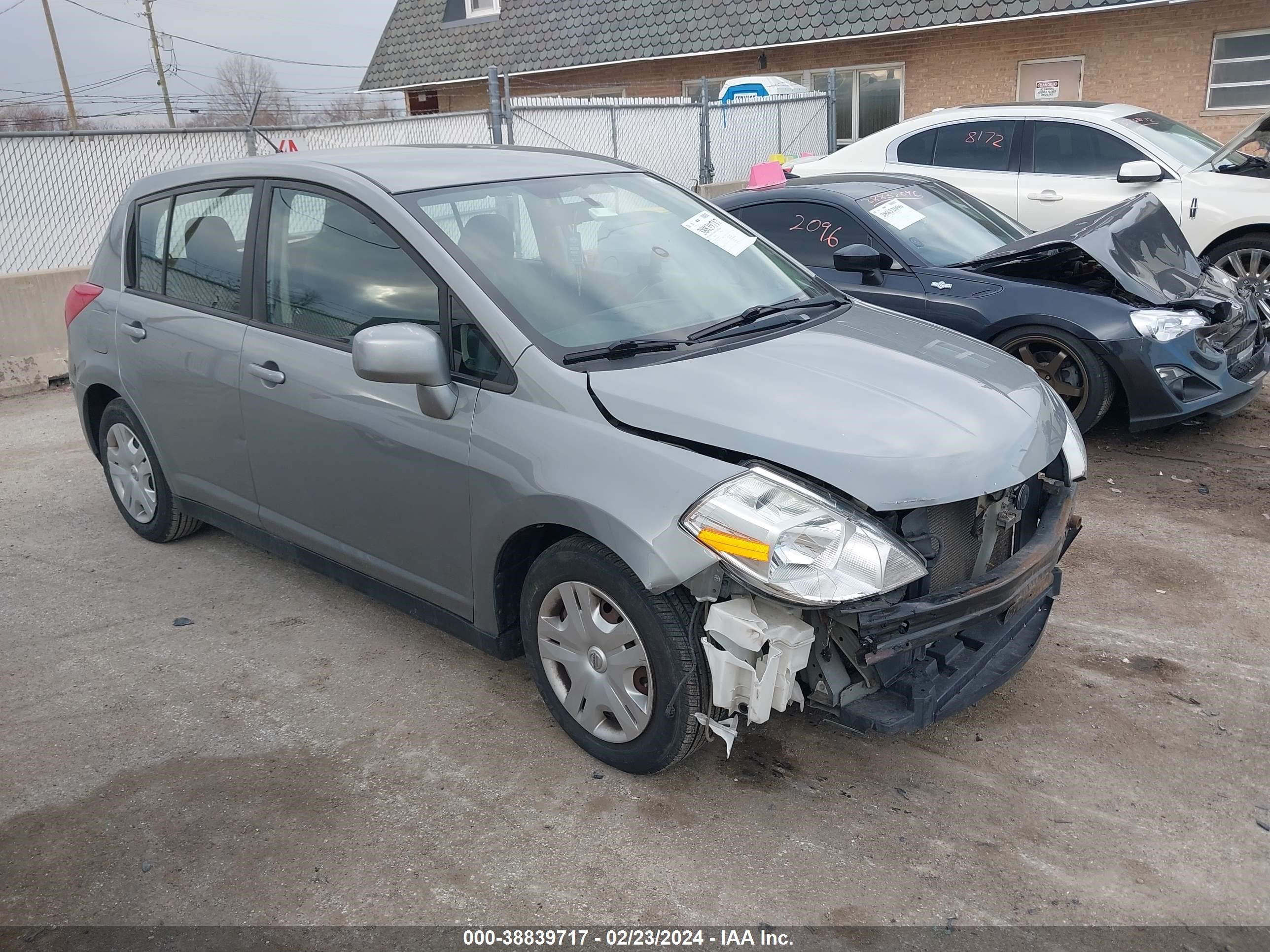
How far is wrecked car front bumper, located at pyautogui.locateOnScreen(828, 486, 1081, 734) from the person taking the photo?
270 centimetres

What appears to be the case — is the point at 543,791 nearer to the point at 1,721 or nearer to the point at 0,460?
the point at 1,721

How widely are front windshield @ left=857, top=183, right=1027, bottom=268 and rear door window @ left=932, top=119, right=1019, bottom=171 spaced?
219 cm

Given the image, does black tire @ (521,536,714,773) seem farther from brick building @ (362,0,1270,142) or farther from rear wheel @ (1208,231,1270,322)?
brick building @ (362,0,1270,142)

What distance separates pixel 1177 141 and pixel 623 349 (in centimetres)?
762

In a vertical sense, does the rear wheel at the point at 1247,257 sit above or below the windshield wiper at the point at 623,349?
below

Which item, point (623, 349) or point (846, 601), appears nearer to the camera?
point (846, 601)

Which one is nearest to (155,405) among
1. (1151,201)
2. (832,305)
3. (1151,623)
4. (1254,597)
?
(832,305)

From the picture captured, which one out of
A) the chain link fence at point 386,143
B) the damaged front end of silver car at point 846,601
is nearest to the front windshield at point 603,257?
the damaged front end of silver car at point 846,601

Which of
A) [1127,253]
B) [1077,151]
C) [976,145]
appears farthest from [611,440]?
[1077,151]

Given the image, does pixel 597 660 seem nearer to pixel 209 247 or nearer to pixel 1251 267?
pixel 209 247

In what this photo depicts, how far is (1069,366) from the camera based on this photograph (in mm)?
5777

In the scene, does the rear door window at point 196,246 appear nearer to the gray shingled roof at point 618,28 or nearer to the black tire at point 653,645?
the black tire at point 653,645

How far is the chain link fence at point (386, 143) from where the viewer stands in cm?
903

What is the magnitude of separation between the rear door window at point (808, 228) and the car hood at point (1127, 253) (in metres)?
0.75
